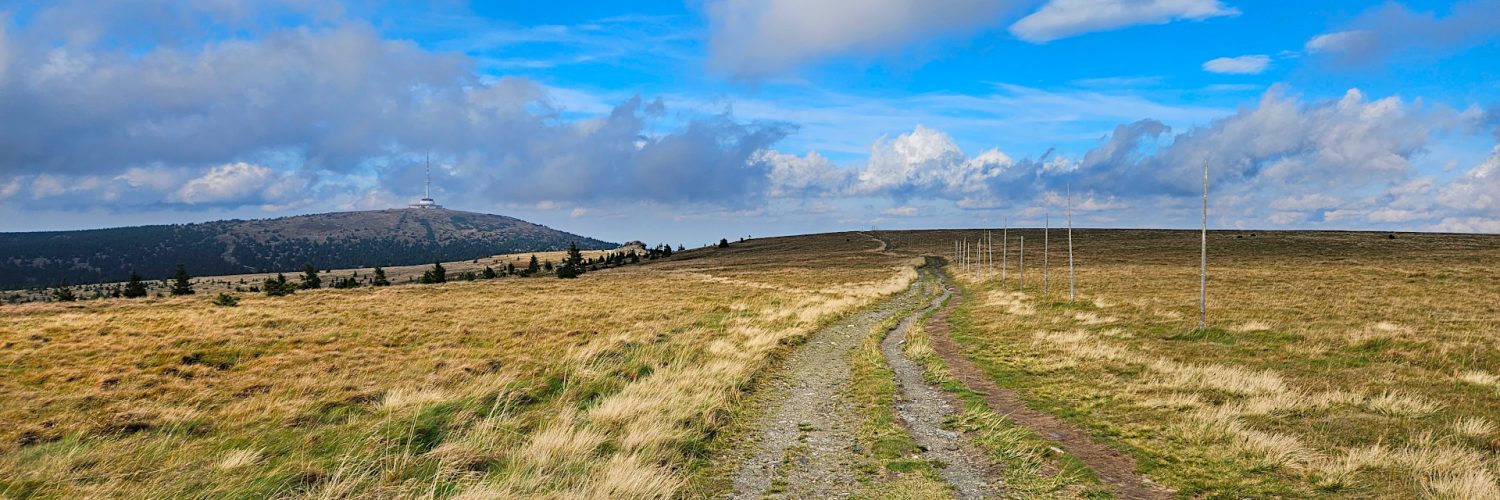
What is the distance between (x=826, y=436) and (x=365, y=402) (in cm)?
995

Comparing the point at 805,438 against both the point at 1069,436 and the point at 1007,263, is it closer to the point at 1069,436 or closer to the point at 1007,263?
the point at 1069,436

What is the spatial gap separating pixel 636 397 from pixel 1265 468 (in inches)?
418

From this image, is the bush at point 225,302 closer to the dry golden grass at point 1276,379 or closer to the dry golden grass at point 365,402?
the dry golden grass at point 365,402

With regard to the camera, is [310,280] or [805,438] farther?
[310,280]

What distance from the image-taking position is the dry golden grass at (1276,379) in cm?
889

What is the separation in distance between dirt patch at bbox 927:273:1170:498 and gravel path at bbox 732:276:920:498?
10.4 feet

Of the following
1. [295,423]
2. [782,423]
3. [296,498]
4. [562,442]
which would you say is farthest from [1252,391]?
[295,423]

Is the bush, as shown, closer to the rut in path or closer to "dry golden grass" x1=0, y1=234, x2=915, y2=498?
"dry golden grass" x1=0, y1=234, x2=915, y2=498

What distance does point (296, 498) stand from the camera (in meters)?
7.91

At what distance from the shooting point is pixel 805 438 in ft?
36.5

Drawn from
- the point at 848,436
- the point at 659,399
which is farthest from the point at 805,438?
the point at 659,399

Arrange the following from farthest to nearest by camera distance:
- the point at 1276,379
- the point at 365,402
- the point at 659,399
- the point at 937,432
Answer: the point at 1276,379
the point at 365,402
the point at 659,399
the point at 937,432

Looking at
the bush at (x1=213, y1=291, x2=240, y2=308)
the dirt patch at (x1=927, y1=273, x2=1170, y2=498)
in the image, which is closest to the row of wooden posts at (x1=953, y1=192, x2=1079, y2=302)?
the dirt patch at (x1=927, y1=273, x2=1170, y2=498)

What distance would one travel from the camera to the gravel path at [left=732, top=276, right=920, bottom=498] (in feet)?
28.9
